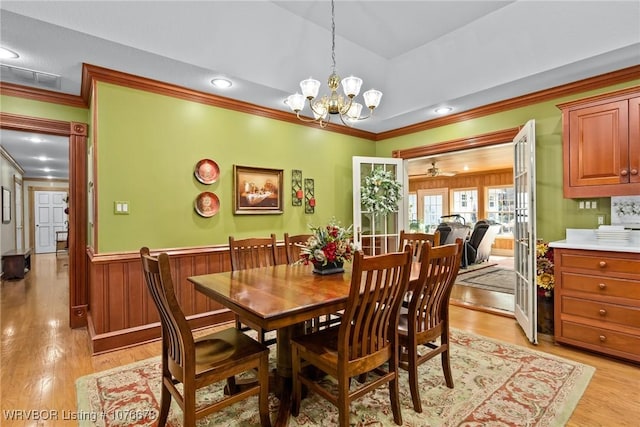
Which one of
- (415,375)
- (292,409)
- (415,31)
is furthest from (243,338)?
(415,31)

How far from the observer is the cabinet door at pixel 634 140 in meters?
2.62

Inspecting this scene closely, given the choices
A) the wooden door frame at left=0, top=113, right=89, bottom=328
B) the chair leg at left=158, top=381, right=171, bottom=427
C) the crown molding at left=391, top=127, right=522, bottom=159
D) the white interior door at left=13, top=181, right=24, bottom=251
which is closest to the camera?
the chair leg at left=158, top=381, right=171, bottom=427

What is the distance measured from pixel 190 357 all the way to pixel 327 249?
116 centimetres

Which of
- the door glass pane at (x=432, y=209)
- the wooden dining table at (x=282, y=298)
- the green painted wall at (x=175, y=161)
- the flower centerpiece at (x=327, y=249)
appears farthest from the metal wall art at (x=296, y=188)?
the door glass pane at (x=432, y=209)

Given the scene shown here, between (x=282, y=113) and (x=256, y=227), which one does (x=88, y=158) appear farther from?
(x=282, y=113)

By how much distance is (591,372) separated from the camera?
239cm

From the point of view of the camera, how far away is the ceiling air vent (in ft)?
9.05

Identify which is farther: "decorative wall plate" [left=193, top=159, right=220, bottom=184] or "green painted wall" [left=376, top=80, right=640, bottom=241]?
"decorative wall plate" [left=193, top=159, right=220, bottom=184]

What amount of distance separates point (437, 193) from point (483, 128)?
750 centimetres

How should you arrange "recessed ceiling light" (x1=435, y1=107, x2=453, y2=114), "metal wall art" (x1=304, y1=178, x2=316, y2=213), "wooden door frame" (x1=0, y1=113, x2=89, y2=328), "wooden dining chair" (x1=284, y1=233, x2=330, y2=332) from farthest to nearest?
"metal wall art" (x1=304, y1=178, x2=316, y2=213), "recessed ceiling light" (x1=435, y1=107, x2=453, y2=114), "wooden door frame" (x1=0, y1=113, x2=89, y2=328), "wooden dining chair" (x1=284, y1=233, x2=330, y2=332)

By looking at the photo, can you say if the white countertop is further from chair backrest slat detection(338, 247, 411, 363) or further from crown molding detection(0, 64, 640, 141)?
chair backrest slat detection(338, 247, 411, 363)

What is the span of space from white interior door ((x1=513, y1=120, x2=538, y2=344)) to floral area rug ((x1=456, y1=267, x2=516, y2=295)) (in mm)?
1561

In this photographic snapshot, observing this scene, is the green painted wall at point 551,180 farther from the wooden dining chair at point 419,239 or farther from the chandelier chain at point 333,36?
the chandelier chain at point 333,36

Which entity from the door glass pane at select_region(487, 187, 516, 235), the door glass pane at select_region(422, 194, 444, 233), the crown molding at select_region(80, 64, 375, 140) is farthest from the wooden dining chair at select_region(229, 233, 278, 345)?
the door glass pane at select_region(422, 194, 444, 233)
